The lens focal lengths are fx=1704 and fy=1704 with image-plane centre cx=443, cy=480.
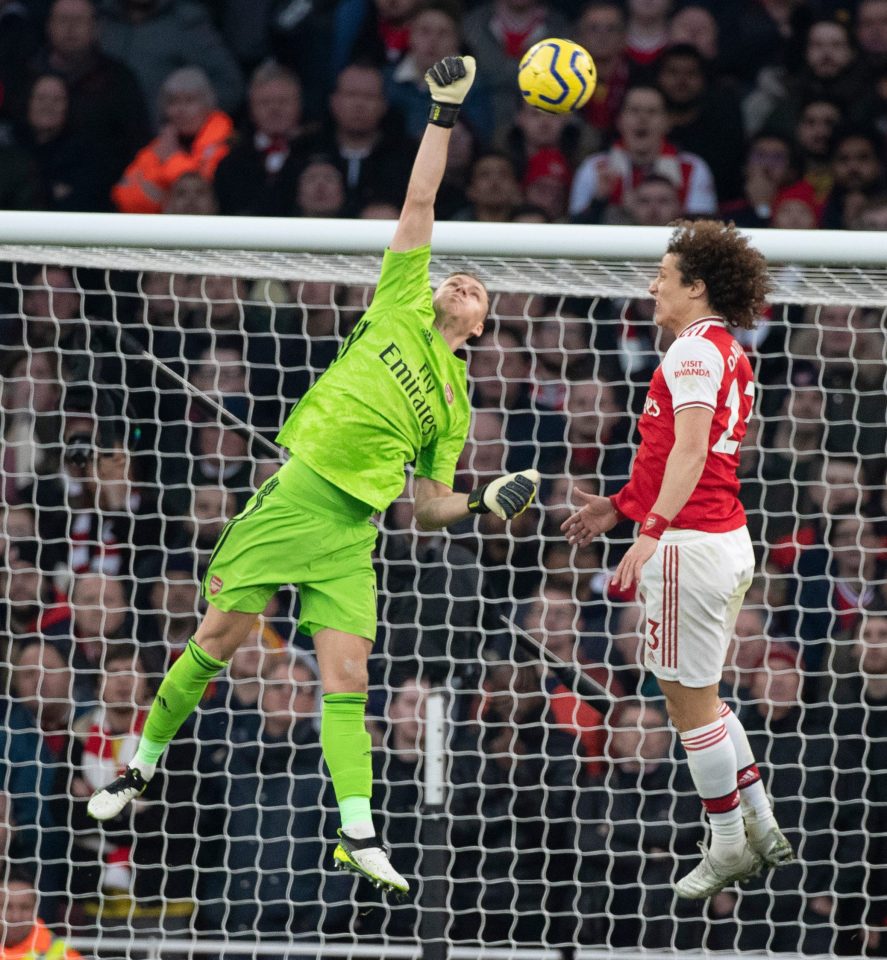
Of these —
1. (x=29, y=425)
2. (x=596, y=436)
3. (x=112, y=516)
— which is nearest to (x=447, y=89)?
(x=596, y=436)

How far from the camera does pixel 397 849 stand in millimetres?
6668

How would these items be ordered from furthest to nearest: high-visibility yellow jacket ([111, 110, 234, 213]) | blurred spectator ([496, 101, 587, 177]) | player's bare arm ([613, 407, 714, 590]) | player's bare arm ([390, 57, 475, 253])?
blurred spectator ([496, 101, 587, 177]) < high-visibility yellow jacket ([111, 110, 234, 213]) < player's bare arm ([390, 57, 475, 253]) < player's bare arm ([613, 407, 714, 590])

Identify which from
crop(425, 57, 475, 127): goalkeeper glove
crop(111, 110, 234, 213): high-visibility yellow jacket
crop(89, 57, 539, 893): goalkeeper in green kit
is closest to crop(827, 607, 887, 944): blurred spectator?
crop(89, 57, 539, 893): goalkeeper in green kit

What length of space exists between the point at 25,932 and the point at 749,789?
2.68 metres

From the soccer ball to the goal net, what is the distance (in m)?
0.98

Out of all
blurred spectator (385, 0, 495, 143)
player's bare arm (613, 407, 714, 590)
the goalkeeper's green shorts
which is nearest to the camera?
player's bare arm (613, 407, 714, 590)

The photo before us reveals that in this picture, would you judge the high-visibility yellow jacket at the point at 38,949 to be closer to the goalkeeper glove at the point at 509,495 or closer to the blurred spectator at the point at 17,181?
the goalkeeper glove at the point at 509,495

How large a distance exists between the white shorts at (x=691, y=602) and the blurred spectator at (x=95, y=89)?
4084mm

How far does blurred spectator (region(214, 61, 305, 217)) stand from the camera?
7.61 metres

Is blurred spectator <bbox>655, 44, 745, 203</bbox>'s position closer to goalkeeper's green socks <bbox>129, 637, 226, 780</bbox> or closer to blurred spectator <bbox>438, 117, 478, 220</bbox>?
blurred spectator <bbox>438, 117, 478, 220</bbox>

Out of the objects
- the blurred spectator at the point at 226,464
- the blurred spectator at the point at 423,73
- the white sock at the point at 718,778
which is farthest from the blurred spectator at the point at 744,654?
the blurred spectator at the point at 423,73

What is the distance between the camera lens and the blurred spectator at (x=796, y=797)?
20.9 ft

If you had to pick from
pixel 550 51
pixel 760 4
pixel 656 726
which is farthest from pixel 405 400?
pixel 760 4

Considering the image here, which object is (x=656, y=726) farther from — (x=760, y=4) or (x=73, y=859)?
(x=760, y=4)
